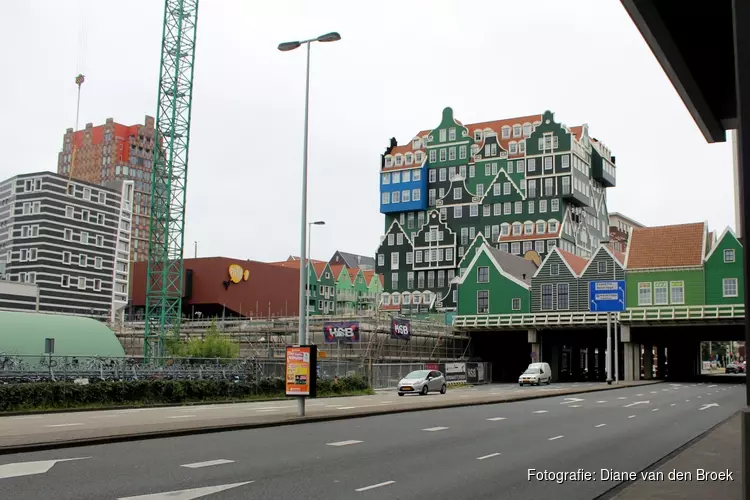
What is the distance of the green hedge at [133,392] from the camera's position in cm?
2662

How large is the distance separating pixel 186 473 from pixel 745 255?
8.75 m

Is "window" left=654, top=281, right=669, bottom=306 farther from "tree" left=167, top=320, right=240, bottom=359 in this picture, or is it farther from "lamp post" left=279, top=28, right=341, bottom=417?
"lamp post" left=279, top=28, right=341, bottom=417

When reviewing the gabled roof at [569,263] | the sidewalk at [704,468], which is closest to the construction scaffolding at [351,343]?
the gabled roof at [569,263]

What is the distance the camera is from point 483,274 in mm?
80438

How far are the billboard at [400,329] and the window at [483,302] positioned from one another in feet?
50.0

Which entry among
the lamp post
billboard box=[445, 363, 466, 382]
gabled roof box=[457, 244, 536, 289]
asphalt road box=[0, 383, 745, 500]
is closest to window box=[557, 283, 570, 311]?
gabled roof box=[457, 244, 536, 289]

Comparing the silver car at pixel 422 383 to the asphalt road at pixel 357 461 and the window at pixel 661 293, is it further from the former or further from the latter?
the window at pixel 661 293

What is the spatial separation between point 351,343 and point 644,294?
94.0 feet

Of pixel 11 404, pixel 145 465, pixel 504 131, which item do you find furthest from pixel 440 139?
pixel 145 465

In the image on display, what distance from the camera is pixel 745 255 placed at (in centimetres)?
746

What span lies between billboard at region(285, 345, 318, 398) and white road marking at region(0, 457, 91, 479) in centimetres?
1038

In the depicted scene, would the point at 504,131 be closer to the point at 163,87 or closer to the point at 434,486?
the point at 163,87

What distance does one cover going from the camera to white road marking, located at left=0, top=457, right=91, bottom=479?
38.9ft

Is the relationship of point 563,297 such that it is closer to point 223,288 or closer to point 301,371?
point 223,288
